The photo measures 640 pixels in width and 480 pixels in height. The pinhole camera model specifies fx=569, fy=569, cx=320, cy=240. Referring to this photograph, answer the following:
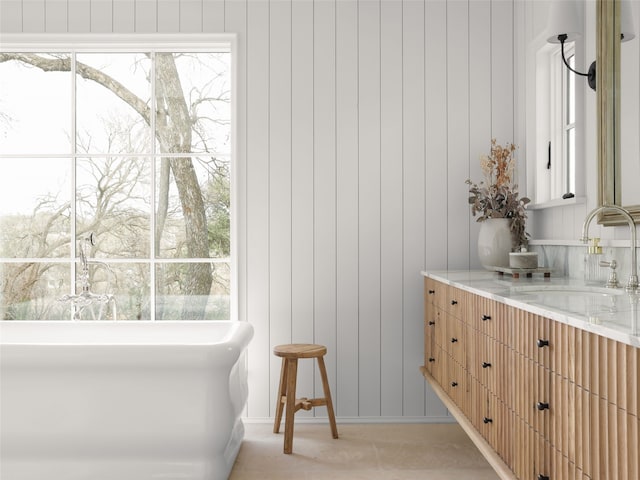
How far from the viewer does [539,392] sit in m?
1.56

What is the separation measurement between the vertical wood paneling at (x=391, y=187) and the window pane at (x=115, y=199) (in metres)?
1.38

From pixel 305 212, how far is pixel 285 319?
2.01ft

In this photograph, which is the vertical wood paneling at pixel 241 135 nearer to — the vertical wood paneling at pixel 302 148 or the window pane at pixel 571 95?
the vertical wood paneling at pixel 302 148

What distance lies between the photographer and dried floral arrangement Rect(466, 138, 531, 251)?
2879 mm

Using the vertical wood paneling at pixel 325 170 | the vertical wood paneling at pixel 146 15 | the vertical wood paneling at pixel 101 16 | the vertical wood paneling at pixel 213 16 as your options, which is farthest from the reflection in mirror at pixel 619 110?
the vertical wood paneling at pixel 101 16

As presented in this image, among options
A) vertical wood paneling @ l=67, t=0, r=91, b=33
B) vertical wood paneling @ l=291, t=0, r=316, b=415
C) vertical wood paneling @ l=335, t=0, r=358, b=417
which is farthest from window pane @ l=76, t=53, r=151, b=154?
vertical wood paneling @ l=335, t=0, r=358, b=417

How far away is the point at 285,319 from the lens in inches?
126

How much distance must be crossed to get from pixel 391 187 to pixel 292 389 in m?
1.24

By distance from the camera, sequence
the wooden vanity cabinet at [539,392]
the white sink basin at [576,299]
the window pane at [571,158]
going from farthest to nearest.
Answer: the window pane at [571,158] < the white sink basin at [576,299] < the wooden vanity cabinet at [539,392]

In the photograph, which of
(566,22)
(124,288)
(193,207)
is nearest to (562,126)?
(566,22)

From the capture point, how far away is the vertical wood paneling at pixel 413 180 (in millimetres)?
3215

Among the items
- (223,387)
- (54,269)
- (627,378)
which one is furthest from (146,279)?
(627,378)

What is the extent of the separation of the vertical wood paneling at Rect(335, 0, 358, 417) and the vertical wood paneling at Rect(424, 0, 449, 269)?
1.34 feet

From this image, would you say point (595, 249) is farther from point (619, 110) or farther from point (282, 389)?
point (282, 389)
